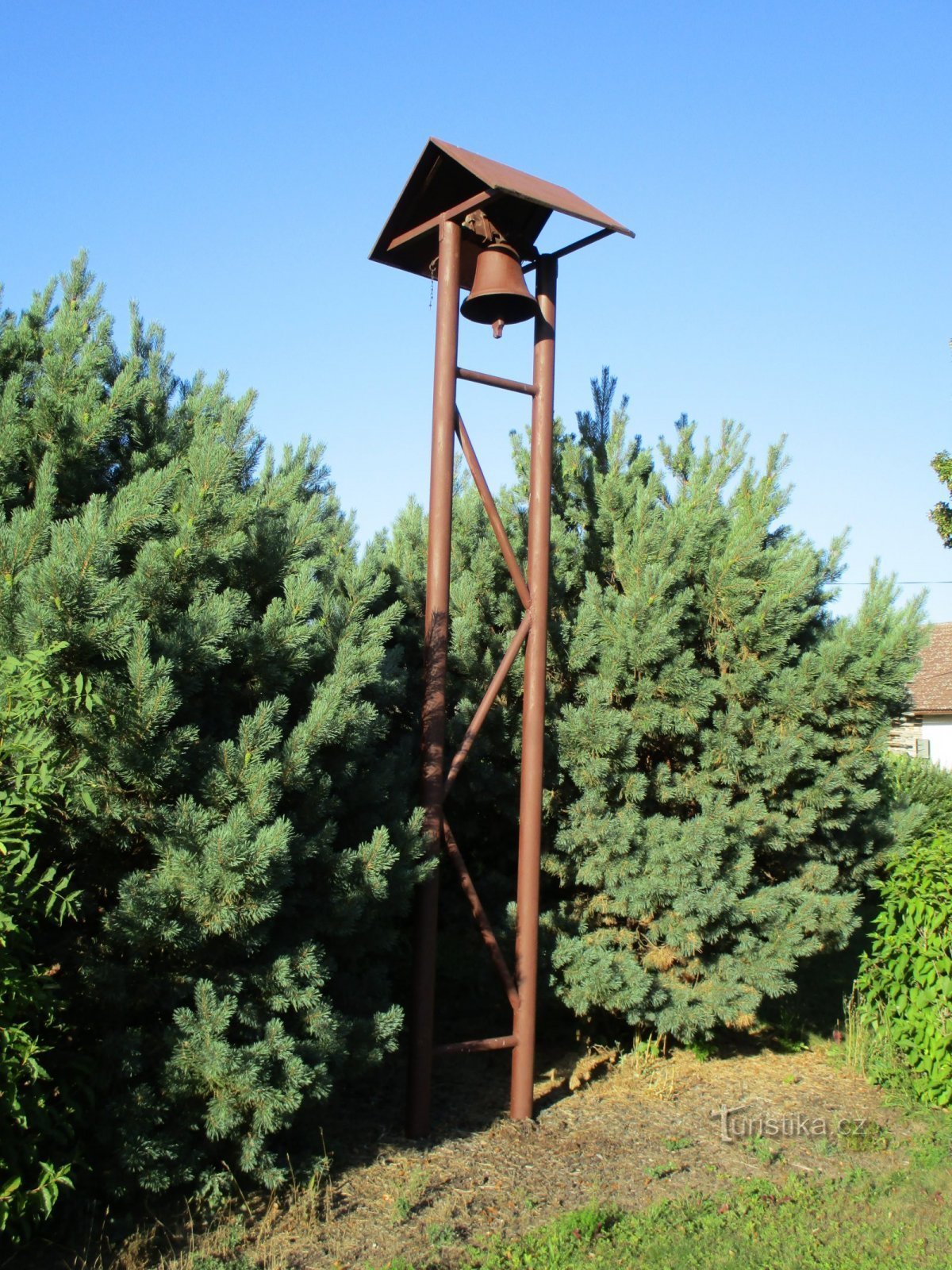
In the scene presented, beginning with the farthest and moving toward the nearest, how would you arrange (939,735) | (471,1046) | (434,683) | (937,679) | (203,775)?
(937,679) < (939,735) < (471,1046) < (434,683) < (203,775)

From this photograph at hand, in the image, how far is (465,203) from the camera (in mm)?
4781

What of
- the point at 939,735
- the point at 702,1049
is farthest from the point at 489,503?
the point at 939,735

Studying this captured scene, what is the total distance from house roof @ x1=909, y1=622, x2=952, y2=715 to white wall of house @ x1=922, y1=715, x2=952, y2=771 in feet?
1.06

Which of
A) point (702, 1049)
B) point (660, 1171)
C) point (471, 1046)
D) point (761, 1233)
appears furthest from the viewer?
point (702, 1049)

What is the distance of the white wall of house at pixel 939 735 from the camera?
79.9ft

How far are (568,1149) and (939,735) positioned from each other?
75.4 feet

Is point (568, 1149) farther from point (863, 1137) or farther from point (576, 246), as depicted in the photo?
point (576, 246)

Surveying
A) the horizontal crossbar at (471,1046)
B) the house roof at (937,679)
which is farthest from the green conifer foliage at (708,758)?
the house roof at (937,679)

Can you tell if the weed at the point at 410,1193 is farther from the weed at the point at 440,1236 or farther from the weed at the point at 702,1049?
the weed at the point at 702,1049

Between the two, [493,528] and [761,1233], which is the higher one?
[493,528]

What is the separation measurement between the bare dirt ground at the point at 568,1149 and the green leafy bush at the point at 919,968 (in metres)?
0.32

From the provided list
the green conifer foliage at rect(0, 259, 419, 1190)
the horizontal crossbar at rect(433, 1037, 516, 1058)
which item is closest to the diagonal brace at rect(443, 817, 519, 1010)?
the horizontal crossbar at rect(433, 1037, 516, 1058)

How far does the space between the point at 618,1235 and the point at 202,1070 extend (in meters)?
1.67

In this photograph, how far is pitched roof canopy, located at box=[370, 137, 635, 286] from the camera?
185 inches
